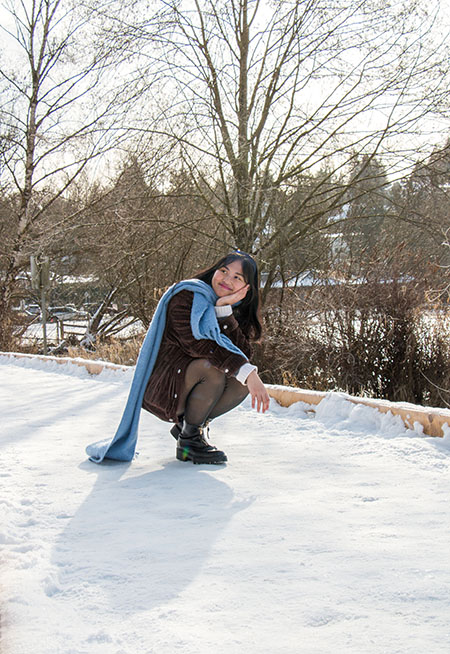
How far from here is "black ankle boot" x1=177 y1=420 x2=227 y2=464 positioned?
10.6 ft

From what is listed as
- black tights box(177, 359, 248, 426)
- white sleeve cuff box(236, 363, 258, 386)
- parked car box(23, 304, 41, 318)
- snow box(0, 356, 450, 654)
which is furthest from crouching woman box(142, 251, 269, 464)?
parked car box(23, 304, 41, 318)

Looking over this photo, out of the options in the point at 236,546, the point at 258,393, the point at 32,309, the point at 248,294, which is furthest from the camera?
the point at 32,309

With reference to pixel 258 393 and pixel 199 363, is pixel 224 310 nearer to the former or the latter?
pixel 199 363

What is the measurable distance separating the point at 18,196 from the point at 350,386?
12.7m

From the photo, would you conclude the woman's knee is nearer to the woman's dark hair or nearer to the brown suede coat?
the brown suede coat

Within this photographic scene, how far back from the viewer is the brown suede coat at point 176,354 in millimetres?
3027

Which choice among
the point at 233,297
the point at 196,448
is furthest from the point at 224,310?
the point at 196,448

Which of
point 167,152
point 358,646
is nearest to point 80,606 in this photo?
point 358,646

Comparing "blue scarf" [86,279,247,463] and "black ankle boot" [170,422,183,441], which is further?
"black ankle boot" [170,422,183,441]

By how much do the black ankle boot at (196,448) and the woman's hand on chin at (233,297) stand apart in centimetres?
66

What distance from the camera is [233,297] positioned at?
127 inches

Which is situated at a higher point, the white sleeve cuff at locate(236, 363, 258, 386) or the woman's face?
the woman's face

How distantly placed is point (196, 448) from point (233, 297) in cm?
82

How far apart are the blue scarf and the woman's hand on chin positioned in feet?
0.12
